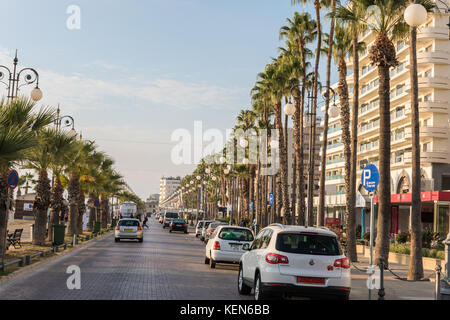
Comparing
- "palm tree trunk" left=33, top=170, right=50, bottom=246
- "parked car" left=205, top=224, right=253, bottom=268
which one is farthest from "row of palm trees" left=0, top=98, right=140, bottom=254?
"parked car" left=205, top=224, right=253, bottom=268

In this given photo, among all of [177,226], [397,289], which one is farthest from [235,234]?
[177,226]

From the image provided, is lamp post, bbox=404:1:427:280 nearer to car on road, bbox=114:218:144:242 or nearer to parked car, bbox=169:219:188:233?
car on road, bbox=114:218:144:242

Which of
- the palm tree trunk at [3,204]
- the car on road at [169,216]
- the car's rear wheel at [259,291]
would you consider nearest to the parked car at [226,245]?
the palm tree trunk at [3,204]

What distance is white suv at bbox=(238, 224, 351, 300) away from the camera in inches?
443

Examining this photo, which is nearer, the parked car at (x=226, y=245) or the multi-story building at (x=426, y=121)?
the parked car at (x=226, y=245)

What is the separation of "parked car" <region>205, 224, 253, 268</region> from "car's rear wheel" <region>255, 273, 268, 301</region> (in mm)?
7921

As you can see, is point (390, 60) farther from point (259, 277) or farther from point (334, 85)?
point (334, 85)

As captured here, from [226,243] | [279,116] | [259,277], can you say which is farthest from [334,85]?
[259,277]

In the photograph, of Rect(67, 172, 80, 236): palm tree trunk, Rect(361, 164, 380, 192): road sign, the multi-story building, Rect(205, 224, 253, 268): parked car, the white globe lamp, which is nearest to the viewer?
the white globe lamp

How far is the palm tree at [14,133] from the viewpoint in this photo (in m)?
17.0

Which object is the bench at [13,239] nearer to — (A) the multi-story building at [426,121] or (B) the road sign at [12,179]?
(B) the road sign at [12,179]

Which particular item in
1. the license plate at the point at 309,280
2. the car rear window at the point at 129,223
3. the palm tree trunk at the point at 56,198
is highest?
the palm tree trunk at the point at 56,198
